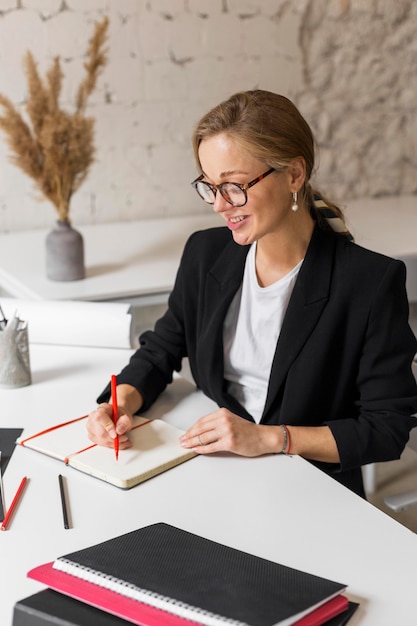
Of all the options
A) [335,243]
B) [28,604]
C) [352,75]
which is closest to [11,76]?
[352,75]

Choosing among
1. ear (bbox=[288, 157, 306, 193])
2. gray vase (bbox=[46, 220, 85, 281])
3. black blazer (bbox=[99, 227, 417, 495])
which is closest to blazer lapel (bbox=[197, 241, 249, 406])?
black blazer (bbox=[99, 227, 417, 495])

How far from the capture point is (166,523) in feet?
4.32

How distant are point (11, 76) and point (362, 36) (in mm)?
1617

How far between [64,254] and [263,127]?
4.24 feet

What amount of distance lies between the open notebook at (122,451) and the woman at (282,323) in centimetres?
3

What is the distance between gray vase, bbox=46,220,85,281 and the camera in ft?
9.30

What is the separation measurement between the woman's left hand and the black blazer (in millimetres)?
152

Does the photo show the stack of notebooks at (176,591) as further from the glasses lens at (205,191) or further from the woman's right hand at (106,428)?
the glasses lens at (205,191)

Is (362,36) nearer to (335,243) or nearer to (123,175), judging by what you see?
(123,175)

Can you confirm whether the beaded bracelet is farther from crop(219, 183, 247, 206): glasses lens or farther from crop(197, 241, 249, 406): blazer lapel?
crop(219, 183, 247, 206): glasses lens

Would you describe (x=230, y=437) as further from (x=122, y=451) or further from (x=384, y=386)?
(x=384, y=386)

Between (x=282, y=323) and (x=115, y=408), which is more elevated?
(x=282, y=323)

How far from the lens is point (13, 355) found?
1.91m

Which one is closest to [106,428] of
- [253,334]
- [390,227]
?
[253,334]
